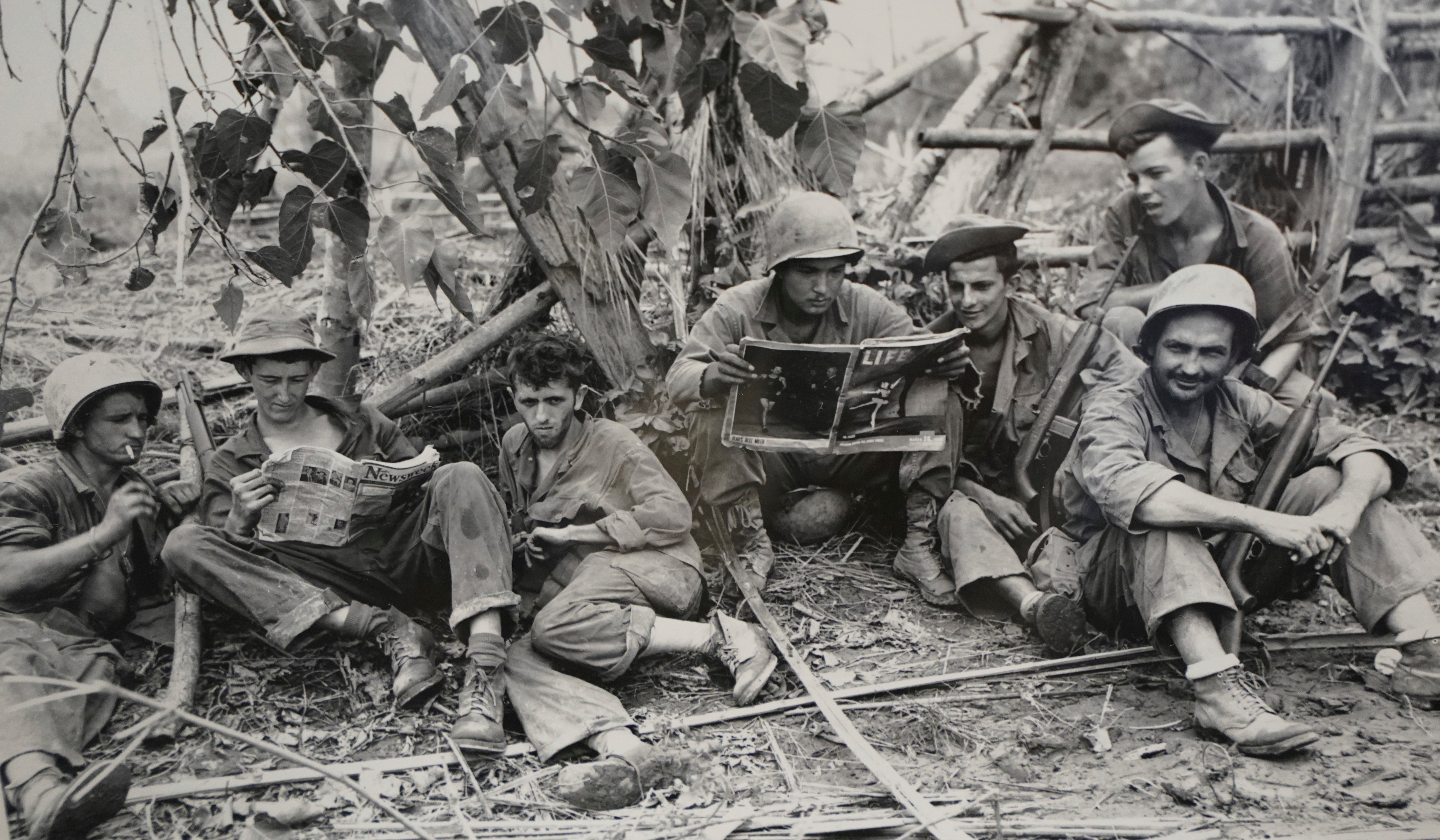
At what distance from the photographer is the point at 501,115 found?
299cm

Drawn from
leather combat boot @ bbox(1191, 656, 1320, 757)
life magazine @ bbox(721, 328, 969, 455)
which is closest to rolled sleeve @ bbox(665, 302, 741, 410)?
life magazine @ bbox(721, 328, 969, 455)

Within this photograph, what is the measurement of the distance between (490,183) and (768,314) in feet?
8.79

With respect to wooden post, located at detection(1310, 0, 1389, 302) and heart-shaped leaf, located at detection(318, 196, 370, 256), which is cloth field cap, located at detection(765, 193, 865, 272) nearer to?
heart-shaped leaf, located at detection(318, 196, 370, 256)

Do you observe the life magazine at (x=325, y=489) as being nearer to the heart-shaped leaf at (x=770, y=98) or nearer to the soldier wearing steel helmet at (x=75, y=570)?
the soldier wearing steel helmet at (x=75, y=570)

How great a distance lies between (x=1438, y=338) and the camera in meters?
5.52

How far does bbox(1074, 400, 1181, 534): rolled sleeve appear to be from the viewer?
9.91 ft

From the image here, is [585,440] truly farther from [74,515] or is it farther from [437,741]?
[74,515]

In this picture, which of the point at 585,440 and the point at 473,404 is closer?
the point at 585,440

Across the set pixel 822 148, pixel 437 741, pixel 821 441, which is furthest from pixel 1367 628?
pixel 437 741

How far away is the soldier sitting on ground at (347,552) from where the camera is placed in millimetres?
3174

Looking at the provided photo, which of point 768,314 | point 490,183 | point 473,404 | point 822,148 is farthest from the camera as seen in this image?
point 490,183

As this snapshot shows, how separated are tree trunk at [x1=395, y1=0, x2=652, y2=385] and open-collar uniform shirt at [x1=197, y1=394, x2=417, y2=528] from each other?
3.04ft

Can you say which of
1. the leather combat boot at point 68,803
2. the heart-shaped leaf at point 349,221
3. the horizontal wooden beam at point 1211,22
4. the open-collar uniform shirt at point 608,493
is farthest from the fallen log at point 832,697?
the horizontal wooden beam at point 1211,22

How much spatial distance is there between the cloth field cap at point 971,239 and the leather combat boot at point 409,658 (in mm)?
2415
